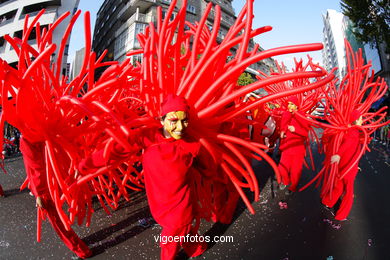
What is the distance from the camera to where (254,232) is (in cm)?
278

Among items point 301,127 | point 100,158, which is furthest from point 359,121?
point 100,158

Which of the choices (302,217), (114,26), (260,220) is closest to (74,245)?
(260,220)

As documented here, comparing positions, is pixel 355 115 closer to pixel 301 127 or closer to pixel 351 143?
pixel 351 143

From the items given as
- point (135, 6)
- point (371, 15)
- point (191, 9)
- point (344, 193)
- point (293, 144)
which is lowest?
point (344, 193)

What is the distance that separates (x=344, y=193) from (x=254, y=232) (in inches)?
52.0

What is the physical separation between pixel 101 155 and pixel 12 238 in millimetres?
2055

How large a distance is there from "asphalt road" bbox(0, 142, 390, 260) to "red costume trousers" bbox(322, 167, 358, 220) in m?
0.15

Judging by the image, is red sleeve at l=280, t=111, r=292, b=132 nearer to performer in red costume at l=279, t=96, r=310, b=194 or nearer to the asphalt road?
performer in red costume at l=279, t=96, r=310, b=194

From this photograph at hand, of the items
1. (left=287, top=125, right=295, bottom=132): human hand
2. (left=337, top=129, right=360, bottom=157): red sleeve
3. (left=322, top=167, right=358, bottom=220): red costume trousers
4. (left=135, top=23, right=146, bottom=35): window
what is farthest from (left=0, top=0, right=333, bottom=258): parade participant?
A: (left=135, top=23, right=146, bottom=35): window

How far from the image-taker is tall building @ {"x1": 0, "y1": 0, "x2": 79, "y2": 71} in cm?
1925

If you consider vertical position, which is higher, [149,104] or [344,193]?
[149,104]

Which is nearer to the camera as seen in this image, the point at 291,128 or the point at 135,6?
the point at 291,128

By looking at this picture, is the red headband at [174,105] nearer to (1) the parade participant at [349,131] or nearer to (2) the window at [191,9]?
(1) the parade participant at [349,131]

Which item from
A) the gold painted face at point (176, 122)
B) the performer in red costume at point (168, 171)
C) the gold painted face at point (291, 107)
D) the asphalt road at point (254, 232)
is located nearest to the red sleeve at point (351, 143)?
the asphalt road at point (254, 232)
